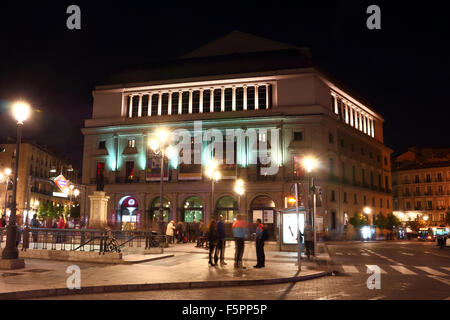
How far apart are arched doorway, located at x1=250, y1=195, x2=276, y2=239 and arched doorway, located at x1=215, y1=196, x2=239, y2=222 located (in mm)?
2173

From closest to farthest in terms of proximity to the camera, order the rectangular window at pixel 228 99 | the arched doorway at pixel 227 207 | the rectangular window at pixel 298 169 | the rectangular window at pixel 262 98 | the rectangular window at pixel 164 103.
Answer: the rectangular window at pixel 298 169 → the arched doorway at pixel 227 207 → the rectangular window at pixel 262 98 → the rectangular window at pixel 228 99 → the rectangular window at pixel 164 103

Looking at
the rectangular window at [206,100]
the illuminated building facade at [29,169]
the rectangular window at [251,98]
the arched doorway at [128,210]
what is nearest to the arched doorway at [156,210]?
the arched doorway at [128,210]

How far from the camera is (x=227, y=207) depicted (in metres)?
51.5

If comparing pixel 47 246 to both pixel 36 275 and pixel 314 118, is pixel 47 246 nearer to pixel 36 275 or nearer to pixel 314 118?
pixel 36 275

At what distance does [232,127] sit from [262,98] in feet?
17.4

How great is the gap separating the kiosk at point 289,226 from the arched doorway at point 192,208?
26.8 m

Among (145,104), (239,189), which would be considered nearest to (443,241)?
(239,189)

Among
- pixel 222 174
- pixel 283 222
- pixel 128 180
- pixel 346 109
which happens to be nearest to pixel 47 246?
pixel 283 222

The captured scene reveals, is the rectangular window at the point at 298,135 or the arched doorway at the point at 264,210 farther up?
the rectangular window at the point at 298,135

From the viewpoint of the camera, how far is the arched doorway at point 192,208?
5216 cm

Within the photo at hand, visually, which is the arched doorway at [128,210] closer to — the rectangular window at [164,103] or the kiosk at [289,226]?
the rectangular window at [164,103]

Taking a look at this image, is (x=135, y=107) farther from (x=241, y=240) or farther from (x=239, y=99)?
(x=241, y=240)

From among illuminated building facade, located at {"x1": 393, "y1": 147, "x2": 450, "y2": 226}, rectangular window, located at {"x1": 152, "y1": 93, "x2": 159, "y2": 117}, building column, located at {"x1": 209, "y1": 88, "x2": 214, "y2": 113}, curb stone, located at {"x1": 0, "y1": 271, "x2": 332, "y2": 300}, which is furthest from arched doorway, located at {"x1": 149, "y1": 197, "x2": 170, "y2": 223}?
illuminated building facade, located at {"x1": 393, "y1": 147, "x2": 450, "y2": 226}

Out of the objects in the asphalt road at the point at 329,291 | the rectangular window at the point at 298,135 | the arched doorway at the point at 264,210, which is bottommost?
the asphalt road at the point at 329,291
